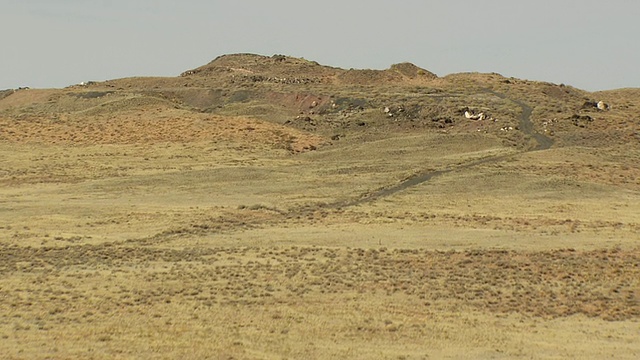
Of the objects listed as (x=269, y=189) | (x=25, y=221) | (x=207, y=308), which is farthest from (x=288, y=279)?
(x=269, y=189)

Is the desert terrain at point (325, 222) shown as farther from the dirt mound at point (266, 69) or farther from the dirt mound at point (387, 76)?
the dirt mound at point (266, 69)

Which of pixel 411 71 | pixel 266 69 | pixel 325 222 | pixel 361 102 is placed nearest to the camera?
pixel 325 222

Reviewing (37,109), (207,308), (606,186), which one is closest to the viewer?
(207,308)

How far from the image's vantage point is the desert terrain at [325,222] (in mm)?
27938

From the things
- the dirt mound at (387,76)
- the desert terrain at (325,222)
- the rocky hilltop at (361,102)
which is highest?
the dirt mound at (387,76)

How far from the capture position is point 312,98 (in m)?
98.6

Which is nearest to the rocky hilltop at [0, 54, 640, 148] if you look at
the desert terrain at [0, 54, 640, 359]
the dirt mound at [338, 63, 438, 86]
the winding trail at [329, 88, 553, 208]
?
the dirt mound at [338, 63, 438, 86]

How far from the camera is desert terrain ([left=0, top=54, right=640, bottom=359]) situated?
27.9 metres

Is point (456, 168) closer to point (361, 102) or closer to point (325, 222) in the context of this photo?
point (325, 222)

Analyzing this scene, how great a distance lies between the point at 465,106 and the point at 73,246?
5577 centimetres

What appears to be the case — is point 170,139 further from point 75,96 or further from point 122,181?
point 75,96

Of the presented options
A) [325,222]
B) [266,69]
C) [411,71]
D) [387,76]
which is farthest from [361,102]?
[325,222]

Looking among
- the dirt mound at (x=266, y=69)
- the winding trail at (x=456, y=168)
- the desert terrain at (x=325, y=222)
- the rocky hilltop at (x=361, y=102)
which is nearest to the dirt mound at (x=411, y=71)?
the rocky hilltop at (x=361, y=102)

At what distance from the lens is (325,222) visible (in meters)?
49.3
